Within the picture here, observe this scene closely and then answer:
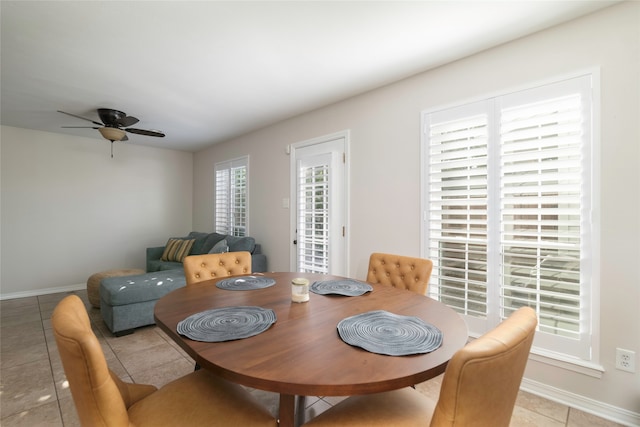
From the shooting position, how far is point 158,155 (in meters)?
5.52

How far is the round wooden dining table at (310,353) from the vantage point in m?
0.79

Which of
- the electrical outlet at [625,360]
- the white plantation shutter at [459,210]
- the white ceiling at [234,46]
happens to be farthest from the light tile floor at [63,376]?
the white ceiling at [234,46]

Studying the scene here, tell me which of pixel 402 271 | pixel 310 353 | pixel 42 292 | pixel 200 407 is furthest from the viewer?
pixel 42 292

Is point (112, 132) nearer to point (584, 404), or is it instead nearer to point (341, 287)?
point (341, 287)

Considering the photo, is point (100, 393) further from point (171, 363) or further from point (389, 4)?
point (389, 4)

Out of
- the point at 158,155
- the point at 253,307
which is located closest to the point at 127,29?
the point at 253,307

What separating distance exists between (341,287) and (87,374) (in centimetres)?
122

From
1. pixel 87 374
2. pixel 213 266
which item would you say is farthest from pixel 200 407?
pixel 213 266

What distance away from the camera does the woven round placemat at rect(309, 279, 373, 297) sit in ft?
5.33

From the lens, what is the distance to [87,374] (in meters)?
0.79

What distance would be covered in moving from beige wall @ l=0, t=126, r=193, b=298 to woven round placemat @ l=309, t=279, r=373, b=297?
479 cm

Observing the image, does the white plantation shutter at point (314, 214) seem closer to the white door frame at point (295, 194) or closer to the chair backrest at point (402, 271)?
the white door frame at point (295, 194)

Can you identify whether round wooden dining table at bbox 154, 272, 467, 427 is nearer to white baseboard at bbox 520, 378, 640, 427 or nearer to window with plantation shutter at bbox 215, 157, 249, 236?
white baseboard at bbox 520, 378, 640, 427

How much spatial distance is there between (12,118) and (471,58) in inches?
216
